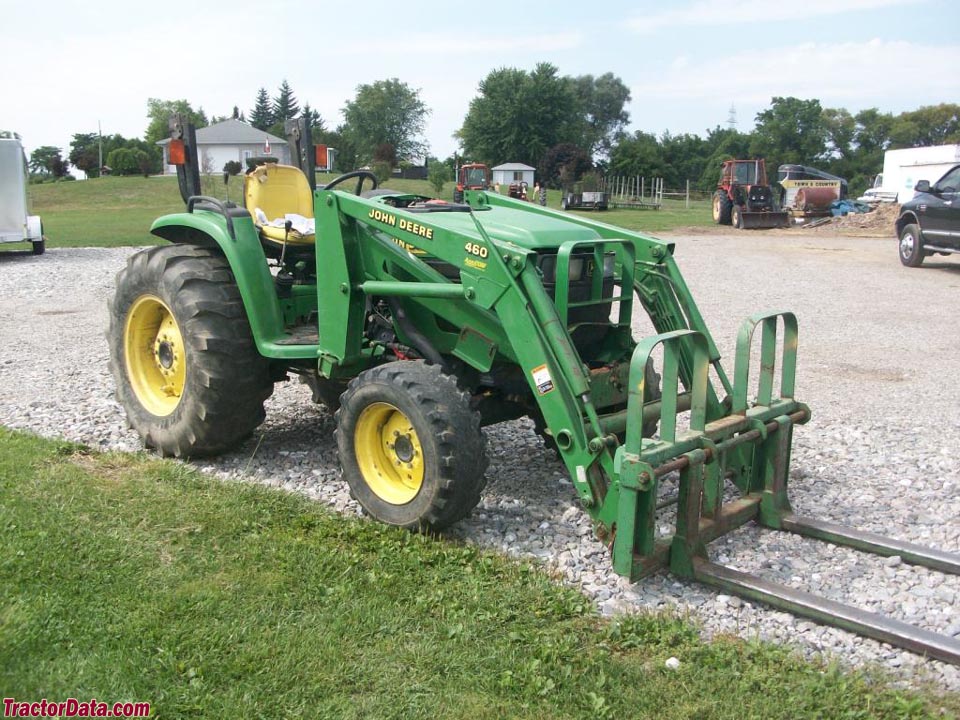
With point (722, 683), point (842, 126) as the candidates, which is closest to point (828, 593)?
point (722, 683)

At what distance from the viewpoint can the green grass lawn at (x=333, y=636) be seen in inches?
122

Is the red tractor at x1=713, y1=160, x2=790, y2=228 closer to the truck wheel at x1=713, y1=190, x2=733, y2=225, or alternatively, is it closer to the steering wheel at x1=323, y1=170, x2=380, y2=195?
the truck wheel at x1=713, y1=190, x2=733, y2=225

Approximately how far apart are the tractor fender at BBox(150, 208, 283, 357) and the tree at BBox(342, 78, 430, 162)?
8807 centimetres

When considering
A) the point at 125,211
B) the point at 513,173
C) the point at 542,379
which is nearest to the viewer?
the point at 542,379

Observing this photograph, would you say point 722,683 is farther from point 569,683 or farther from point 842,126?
point 842,126

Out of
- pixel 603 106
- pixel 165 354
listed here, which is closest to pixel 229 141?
pixel 603 106

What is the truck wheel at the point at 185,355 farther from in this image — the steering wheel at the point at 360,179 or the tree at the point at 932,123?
the tree at the point at 932,123

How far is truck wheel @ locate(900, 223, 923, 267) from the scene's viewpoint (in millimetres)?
17344

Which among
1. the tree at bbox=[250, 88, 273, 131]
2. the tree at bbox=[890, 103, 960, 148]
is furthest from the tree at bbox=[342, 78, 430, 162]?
the tree at bbox=[890, 103, 960, 148]

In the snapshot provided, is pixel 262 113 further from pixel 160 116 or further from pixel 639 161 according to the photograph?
pixel 639 161

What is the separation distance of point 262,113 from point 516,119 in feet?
124

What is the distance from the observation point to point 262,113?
341 feet

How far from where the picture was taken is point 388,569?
4066 millimetres

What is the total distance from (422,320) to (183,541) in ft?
5.53
